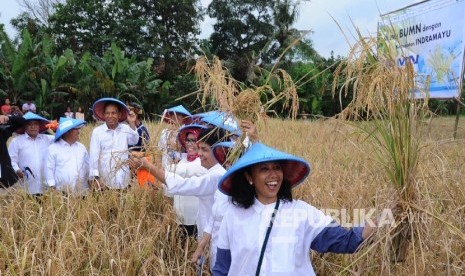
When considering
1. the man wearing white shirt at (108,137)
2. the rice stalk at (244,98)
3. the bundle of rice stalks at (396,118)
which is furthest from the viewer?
the man wearing white shirt at (108,137)

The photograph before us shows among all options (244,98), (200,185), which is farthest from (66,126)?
(244,98)

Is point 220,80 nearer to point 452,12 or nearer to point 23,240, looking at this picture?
point 23,240

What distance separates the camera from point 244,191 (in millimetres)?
1801

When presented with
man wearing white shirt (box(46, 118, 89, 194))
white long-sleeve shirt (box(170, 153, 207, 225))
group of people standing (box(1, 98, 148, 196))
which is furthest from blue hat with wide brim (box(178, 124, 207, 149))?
man wearing white shirt (box(46, 118, 89, 194))

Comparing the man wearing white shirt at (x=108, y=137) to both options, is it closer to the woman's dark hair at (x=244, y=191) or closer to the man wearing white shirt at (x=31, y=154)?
the man wearing white shirt at (x=31, y=154)

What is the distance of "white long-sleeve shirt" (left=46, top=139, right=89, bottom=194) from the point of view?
357 centimetres

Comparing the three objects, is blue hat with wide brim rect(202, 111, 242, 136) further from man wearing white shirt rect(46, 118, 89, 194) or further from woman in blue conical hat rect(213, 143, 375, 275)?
man wearing white shirt rect(46, 118, 89, 194)

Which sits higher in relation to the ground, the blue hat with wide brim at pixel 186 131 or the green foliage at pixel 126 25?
the green foliage at pixel 126 25

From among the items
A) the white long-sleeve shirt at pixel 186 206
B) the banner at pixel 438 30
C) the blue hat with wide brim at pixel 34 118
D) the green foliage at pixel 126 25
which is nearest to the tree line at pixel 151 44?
the green foliage at pixel 126 25

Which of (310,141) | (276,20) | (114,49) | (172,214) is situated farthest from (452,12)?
(276,20)

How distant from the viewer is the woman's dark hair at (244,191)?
5.83 feet

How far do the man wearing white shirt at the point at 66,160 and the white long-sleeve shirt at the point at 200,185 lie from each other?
1426 mm

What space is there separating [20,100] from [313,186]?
34.4ft

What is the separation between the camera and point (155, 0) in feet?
58.0
